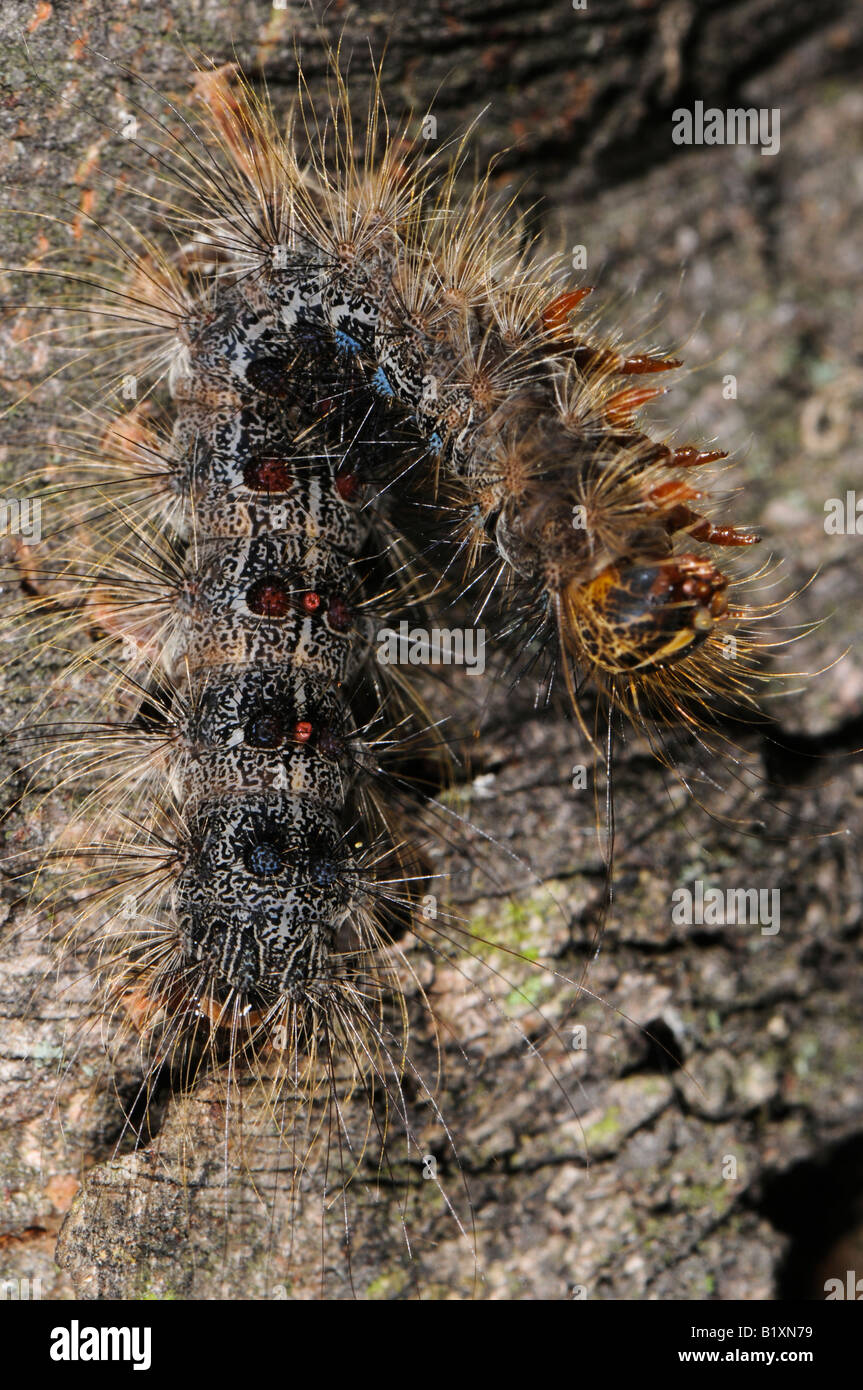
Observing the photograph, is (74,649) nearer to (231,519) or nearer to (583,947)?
(231,519)

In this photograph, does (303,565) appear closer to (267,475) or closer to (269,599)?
(269,599)

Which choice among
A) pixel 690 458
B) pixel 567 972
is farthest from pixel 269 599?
pixel 567 972

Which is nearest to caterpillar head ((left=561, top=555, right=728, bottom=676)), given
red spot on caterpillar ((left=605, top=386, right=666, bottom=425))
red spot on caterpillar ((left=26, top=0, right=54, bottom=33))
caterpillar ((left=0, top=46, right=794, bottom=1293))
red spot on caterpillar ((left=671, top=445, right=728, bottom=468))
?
caterpillar ((left=0, top=46, right=794, bottom=1293))

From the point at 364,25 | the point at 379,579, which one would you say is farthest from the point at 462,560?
the point at 364,25

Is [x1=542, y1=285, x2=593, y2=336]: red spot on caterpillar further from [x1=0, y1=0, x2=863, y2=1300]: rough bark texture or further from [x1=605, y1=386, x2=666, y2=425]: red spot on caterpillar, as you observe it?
[x1=0, y1=0, x2=863, y2=1300]: rough bark texture

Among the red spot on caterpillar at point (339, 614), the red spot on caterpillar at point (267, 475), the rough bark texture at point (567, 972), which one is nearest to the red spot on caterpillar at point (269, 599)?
the red spot on caterpillar at point (339, 614)

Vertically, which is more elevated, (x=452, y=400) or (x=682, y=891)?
(x=452, y=400)
